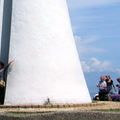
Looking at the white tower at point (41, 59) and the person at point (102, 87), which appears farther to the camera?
the person at point (102, 87)

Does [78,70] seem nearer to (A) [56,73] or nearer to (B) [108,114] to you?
(A) [56,73]

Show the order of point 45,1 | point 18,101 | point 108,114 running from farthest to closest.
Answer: point 45,1 < point 18,101 < point 108,114

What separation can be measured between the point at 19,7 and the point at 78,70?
3.43 metres

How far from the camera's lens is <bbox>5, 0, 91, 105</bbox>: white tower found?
13.2 metres

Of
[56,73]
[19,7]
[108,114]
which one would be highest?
[19,7]

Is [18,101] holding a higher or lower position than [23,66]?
lower

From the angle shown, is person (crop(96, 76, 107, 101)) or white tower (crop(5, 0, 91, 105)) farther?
person (crop(96, 76, 107, 101))

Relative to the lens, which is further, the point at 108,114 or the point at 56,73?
the point at 56,73

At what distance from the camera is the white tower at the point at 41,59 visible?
13164 mm

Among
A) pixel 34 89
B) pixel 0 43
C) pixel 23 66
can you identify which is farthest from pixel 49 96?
pixel 0 43

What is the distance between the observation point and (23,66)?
13.3 metres

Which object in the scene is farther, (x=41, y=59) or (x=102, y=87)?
(x=102, y=87)

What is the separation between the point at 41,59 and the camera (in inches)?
527

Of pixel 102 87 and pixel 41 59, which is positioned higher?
pixel 41 59
